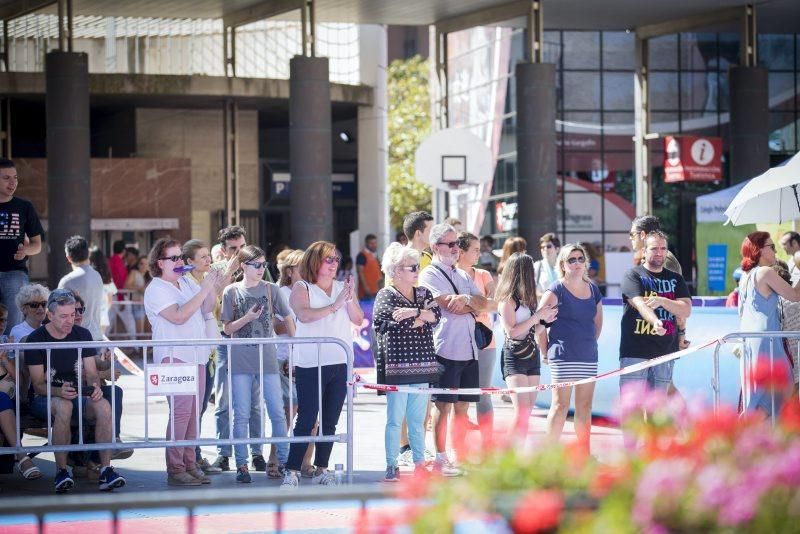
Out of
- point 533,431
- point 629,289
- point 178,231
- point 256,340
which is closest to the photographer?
point 256,340

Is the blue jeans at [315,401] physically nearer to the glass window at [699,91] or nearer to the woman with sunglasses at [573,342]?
the woman with sunglasses at [573,342]

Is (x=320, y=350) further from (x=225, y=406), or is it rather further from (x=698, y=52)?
(x=698, y=52)

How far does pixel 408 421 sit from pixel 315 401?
0.85 meters

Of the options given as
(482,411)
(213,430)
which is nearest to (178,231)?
(213,430)

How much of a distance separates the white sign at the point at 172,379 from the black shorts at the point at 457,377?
194cm

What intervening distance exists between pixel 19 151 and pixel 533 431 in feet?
82.5

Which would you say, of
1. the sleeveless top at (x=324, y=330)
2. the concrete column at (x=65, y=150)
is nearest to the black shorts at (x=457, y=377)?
the sleeveless top at (x=324, y=330)

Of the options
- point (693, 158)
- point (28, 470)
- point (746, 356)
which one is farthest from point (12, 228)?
point (693, 158)

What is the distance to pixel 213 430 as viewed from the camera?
14672 mm

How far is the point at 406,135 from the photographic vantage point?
60688 mm

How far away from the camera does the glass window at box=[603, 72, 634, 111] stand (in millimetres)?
43375

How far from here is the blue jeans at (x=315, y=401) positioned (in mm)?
10969

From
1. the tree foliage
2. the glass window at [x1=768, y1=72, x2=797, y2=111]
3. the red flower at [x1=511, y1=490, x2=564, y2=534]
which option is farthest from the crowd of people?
the tree foliage

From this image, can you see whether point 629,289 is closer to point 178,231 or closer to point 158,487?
point 158,487
